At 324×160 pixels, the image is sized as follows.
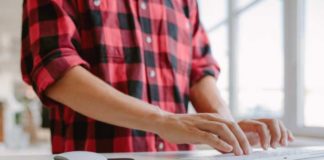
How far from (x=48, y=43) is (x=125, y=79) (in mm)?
166

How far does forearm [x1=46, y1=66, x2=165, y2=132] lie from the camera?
60 cm

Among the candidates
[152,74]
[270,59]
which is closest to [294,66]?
[270,59]

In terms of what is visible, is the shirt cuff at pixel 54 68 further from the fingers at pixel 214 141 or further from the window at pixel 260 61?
the window at pixel 260 61

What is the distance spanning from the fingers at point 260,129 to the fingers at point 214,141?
0.12 metres

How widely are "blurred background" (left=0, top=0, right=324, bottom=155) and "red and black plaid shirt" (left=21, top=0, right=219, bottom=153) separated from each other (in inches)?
37.9

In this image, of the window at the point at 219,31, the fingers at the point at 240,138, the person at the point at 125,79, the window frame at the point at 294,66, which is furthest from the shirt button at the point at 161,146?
the window at the point at 219,31

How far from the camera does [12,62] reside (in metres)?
4.44

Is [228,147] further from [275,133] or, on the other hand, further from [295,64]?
[295,64]

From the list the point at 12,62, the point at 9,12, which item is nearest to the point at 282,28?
the point at 9,12

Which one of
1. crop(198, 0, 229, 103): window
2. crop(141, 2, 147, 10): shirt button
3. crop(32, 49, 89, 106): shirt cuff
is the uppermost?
crop(198, 0, 229, 103): window

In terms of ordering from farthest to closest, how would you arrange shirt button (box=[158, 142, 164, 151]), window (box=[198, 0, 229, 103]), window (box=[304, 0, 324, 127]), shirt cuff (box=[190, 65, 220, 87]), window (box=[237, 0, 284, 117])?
window (box=[198, 0, 229, 103]) → window (box=[237, 0, 284, 117]) → window (box=[304, 0, 324, 127]) → shirt cuff (box=[190, 65, 220, 87]) → shirt button (box=[158, 142, 164, 151])

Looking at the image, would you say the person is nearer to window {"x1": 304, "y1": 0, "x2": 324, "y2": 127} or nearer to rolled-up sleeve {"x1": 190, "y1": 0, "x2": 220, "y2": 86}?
rolled-up sleeve {"x1": 190, "y1": 0, "x2": 220, "y2": 86}

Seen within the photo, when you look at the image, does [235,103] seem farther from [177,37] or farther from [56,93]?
[56,93]

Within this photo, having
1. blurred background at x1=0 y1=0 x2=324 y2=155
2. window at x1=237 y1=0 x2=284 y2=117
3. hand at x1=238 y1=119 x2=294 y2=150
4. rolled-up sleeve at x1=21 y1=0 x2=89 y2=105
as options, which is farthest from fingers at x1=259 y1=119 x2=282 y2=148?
window at x1=237 y1=0 x2=284 y2=117
